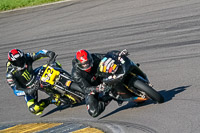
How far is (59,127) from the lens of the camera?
320 inches

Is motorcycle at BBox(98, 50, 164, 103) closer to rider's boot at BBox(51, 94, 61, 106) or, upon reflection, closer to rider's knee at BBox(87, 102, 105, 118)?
rider's knee at BBox(87, 102, 105, 118)

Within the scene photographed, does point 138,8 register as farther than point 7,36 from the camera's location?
No

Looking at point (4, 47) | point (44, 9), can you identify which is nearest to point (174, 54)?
point (4, 47)

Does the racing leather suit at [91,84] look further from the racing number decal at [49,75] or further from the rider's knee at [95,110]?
the racing number decal at [49,75]

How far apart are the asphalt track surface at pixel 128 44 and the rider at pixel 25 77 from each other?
11.1 inches

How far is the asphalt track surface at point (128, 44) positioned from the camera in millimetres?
7504

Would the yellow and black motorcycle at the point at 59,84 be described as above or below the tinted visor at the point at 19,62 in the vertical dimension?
below

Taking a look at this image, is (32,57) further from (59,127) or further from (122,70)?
(122,70)

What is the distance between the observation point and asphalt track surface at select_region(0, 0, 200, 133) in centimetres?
750

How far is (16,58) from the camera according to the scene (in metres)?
9.33

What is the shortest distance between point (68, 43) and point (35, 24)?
4768mm

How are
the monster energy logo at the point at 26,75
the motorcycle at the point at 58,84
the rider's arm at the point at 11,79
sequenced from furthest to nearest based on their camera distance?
the monster energy logo at the point at 26,75 → the rider's arm at the point at 11,79 → the motorcycle at the point at 58,84

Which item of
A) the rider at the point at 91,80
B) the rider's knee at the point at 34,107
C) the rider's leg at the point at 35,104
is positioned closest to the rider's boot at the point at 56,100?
the rider's leg at the point at 35,104

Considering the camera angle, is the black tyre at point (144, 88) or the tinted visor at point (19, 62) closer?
the black tyre at point (144, 88)
